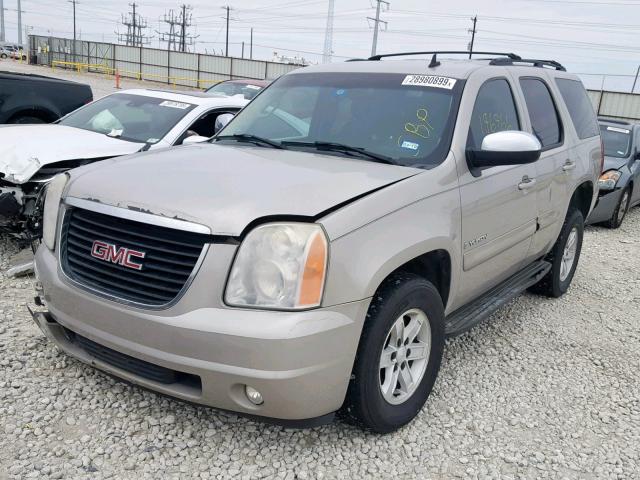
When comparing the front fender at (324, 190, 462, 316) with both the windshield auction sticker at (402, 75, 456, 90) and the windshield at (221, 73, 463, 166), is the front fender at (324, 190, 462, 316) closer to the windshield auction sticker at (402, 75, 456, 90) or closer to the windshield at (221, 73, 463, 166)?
the windshield at (221, 73, 463, 166)

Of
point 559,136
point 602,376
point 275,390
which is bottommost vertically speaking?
point 602,376

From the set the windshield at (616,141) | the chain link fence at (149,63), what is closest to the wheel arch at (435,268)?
the windshield at (616,141)

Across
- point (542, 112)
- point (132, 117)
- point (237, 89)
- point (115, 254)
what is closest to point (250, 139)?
point (115, 254)

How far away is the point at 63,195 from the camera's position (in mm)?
2896

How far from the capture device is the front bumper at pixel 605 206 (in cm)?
810

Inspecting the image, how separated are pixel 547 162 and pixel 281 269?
2687 millimetres

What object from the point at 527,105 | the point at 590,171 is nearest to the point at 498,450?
the point at 527,105

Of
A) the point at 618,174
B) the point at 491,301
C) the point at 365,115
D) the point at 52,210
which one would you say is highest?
the point at 365,115

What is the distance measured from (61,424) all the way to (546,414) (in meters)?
2.55

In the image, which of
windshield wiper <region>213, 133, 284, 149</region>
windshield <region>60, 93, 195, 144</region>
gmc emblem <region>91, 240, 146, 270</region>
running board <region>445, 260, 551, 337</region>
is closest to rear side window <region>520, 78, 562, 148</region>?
running board <region>445, 260, 551, 337</region>

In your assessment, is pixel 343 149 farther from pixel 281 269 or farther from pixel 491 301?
pixel 491 301

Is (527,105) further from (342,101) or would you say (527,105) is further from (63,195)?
(63,195)

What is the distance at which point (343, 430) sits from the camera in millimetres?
2941

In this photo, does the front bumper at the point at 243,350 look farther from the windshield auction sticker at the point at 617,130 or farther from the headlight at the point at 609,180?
the windshield auction sticker at the point at 617,130
